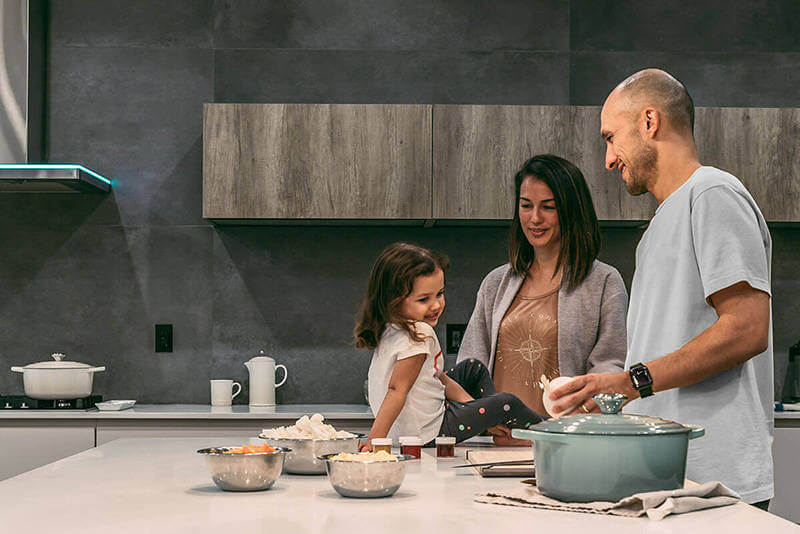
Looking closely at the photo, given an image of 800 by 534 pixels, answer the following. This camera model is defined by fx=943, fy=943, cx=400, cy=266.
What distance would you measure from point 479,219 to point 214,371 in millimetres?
1332

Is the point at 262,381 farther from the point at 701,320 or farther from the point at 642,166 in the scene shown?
the point at 701,320

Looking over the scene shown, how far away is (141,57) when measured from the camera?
417cm

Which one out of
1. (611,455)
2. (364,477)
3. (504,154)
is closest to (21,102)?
(504,154)

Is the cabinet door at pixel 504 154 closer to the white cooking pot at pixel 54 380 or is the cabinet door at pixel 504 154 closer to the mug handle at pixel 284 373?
the mug handle at pixel 284 373

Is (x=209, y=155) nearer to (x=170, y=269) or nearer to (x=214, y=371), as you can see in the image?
(x=170, y=269)

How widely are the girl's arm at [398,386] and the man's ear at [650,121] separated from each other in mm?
870

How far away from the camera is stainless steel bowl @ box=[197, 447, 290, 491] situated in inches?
59.0

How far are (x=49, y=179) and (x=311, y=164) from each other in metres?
1.01

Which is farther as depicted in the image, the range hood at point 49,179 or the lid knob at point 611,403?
the range hood at point 49,179

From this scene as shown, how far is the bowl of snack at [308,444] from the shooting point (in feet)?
5.63

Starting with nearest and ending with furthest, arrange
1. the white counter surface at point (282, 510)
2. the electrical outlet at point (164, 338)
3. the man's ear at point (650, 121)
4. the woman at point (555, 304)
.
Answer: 1. the white counter surface at point (282, 510)
2. the man's ear at point (650, 121)
3. the woman at point (555, 304)
4. the electrical outlet at point (164, 338)

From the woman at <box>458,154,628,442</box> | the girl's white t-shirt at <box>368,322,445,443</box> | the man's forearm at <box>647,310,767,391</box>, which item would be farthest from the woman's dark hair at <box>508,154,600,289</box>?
the man's forearm at <box>647,310,767,391</box>

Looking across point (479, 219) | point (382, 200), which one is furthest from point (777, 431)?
point (382, 200)

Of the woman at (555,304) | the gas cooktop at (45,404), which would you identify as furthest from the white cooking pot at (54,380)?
the woman at (555,304)
